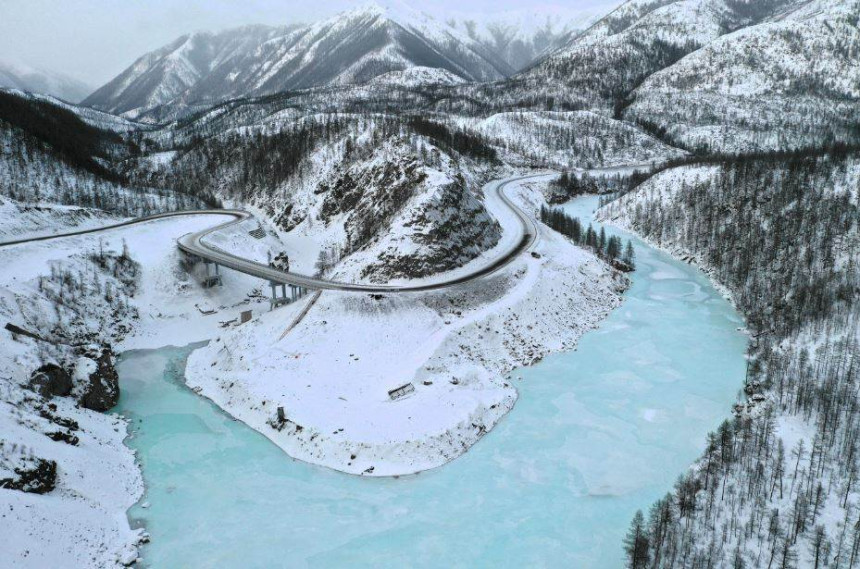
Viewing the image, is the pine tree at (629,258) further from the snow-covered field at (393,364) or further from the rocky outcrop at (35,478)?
the rocky outcrop at (35,478)

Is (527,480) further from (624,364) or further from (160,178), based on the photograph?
(160,178)

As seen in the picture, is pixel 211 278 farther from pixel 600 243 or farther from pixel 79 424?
pixel 600 243

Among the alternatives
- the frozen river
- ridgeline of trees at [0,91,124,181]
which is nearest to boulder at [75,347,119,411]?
the frozen river

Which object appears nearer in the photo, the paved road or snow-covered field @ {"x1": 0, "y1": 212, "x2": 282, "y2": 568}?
snow-covered field @ {"x1": 0, "y1": 212, "x2": 282, "y2": 568}

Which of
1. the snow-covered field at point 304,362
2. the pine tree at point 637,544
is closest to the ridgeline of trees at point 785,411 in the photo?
the pine tree at point 637,544

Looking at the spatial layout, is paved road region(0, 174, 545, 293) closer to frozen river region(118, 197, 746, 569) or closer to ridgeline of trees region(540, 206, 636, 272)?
ridgeline of trees region(540, 206, 636, 272)
